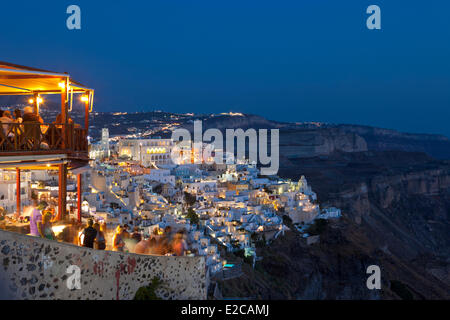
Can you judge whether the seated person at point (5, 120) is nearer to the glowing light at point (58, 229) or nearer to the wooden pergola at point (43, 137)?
the wooden pergola at point (43, 137)

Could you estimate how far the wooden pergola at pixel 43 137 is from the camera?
7.63 meters

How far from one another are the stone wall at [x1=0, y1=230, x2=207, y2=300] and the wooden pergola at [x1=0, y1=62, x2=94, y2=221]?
1.82 metres

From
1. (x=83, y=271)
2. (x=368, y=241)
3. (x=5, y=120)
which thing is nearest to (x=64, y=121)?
(x=5, y=120)

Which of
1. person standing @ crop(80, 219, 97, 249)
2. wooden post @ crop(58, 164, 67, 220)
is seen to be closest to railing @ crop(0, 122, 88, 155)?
wooden post @ crop(58, 164, 67, 220)

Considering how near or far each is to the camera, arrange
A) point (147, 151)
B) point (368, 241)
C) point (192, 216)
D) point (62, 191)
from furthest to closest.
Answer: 1. point (147, 151)
2. point (368, 241)
3. point (192, 216)
4. point (62, 191)

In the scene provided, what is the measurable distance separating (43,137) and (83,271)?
2779mm

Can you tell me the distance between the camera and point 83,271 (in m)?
7.03

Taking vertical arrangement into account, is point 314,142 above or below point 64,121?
above

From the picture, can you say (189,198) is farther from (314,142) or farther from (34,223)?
(314,142)

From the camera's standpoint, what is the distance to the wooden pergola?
301 inches

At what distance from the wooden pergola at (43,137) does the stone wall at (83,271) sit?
1816 mm
